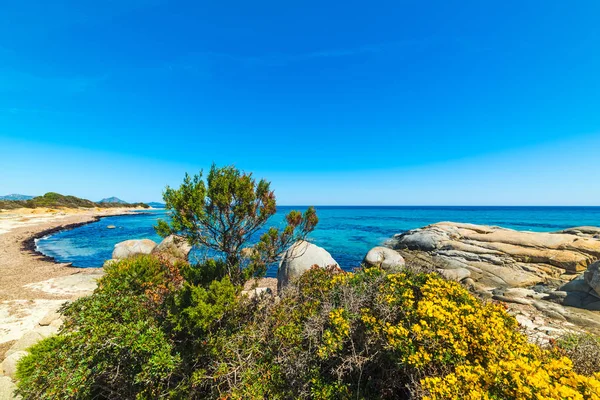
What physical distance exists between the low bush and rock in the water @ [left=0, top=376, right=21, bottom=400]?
1.06 meters

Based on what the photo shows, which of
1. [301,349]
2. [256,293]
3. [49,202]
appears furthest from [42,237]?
[49,202]

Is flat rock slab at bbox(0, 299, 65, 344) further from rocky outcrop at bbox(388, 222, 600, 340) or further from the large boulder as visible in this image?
→ rocky outcrop at bbox(388, 222, 600, 340)

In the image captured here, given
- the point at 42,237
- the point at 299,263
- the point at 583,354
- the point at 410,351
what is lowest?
the point at 42,237

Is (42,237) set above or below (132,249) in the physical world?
below

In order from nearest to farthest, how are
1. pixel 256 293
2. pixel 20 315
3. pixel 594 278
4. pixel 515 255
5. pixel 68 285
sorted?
pixel 256 293, pixel 20 315, pixel 594 278, pixel 68 285, pixel 515 255

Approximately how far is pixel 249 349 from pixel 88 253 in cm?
3074

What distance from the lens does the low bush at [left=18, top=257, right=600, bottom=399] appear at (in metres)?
3.97

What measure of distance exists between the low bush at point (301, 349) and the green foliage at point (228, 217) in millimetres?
2323

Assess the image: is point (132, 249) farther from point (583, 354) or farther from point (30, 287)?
point (583, 354)

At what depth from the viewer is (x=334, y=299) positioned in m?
6.42

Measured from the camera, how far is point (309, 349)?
16.5 ft

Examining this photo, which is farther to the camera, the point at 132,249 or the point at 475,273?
the point at 132,249

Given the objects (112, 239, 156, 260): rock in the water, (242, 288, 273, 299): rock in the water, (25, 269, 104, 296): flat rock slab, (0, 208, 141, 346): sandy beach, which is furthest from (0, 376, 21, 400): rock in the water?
(112, 239, 156, 260): rock in the water

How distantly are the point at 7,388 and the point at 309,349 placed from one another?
8085 millimetres
